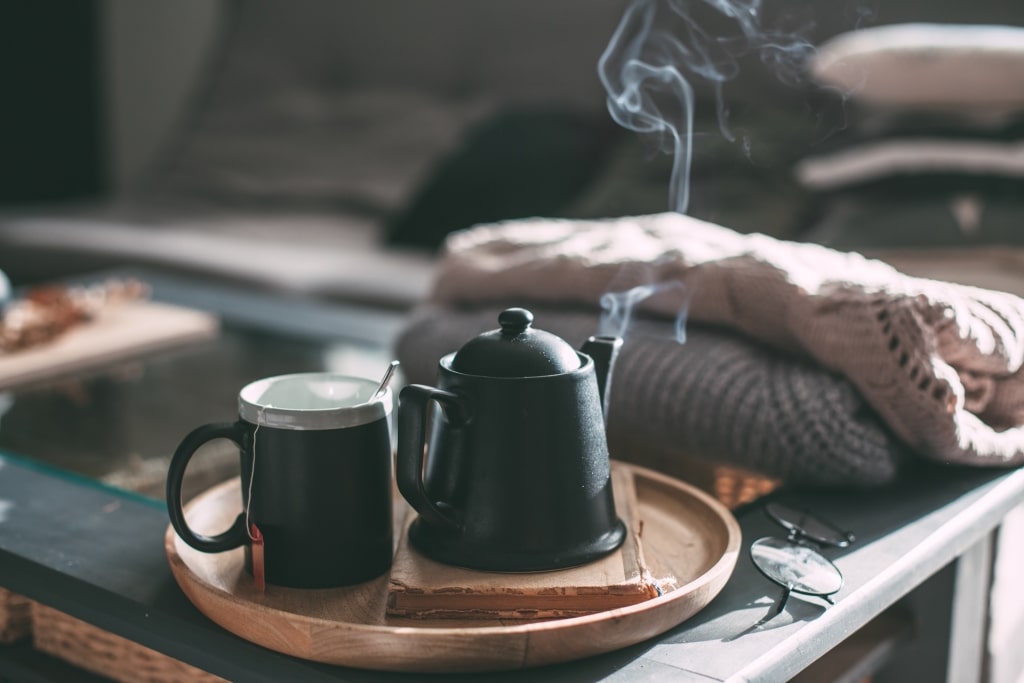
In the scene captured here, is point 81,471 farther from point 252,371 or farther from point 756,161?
point 756,161

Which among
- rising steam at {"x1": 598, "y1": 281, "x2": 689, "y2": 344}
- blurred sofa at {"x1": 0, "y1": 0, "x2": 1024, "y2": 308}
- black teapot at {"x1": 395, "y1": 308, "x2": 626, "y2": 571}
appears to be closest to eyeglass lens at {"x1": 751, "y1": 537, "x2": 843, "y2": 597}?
black teapot at {"x1": 395, "y1": 308, "x2": 626, "y2": 571}

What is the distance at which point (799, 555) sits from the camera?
0.60 meters

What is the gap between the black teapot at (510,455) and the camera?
1.74 ft

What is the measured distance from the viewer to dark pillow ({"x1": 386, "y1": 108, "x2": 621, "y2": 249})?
1.97 m

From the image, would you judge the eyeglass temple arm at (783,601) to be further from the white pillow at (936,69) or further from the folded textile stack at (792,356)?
the white pillow at (936,69)

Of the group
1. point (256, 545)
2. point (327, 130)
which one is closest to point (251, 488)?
point (256, 545)

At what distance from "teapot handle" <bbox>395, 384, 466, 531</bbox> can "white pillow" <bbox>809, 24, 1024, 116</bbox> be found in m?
1.17

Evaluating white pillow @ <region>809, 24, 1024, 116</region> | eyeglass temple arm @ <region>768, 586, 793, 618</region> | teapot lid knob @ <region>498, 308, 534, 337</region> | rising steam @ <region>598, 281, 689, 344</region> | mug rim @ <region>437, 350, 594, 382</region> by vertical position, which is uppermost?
white pillow @ <region>809, 24, 1024, 116</region>

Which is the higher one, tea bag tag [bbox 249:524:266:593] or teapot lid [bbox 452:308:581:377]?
teapot lid [bbox 452:308:581:377]

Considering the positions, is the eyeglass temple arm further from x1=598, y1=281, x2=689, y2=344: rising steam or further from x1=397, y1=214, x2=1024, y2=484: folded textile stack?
x1=598, y1=281, x2=689, y2=344: rising steam

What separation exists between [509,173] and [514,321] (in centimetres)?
147

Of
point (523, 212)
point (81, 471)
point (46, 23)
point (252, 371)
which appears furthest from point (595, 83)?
point (46, 23)

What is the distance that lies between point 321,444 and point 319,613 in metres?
0.09

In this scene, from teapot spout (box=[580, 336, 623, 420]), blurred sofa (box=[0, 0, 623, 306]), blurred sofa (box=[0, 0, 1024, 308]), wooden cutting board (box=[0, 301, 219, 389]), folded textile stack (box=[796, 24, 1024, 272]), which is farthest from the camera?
blurred sofa (box=[0, 0, 623, 306])
